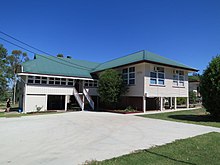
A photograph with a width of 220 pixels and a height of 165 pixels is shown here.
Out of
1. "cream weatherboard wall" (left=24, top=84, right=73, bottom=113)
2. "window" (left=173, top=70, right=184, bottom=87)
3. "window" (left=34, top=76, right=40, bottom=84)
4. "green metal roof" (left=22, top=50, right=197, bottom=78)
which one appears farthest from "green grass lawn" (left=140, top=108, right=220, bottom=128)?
"window" (left=34, top=76, right=40, bottom=84)

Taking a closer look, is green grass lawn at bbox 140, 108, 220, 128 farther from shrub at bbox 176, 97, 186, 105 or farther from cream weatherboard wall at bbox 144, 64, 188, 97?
shrub at bbox 176, 97, 186, 105

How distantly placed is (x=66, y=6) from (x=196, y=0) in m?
11.3

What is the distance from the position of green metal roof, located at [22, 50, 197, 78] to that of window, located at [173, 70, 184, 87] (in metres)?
0.91

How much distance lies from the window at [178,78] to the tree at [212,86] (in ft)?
25.3

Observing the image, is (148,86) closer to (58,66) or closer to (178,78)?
(178,78)

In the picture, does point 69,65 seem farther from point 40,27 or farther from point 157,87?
point 157,87

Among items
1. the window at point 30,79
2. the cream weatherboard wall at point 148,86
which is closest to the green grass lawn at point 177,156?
the cream weatherboard wall at point 148,86

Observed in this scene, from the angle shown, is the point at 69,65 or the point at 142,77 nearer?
the point at 142,77

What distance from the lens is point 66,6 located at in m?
15.7

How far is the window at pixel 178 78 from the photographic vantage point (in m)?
19.9

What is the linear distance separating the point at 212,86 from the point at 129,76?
9194 millimetres

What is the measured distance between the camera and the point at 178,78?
66.5 feet

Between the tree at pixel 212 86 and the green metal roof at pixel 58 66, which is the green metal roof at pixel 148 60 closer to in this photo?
the green metal roof at pixel 58 66

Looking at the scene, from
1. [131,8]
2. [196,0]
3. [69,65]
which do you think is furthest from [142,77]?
[69,65]
